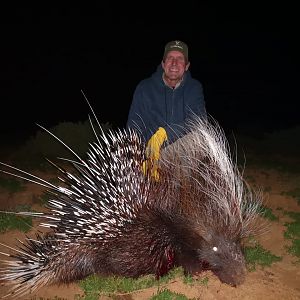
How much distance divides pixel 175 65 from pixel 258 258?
2013 millimetres

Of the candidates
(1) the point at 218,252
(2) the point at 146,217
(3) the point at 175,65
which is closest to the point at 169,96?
(3) the point at 175,65

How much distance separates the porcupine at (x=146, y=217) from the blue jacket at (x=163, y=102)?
2.00 feet

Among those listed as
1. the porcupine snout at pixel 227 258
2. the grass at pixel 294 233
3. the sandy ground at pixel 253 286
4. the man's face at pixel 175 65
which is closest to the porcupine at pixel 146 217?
the porcupine snout at pixel 227 258

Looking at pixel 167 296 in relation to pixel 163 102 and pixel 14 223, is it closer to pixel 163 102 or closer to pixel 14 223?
pixel 163 102

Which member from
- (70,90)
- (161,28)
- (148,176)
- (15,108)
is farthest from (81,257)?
(161,28)

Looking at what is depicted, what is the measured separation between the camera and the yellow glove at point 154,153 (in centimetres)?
358

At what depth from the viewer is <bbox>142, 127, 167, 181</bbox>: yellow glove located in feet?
11.7

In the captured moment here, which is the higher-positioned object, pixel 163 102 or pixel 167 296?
pixel 163 102

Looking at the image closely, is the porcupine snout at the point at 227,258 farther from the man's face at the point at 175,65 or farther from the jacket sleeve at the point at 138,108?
the man's face at the point at 175,65

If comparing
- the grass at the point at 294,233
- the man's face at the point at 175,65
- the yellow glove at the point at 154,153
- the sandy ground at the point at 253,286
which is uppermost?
the man's face at the point at 175,65

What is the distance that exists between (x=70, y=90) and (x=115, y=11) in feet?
97.4

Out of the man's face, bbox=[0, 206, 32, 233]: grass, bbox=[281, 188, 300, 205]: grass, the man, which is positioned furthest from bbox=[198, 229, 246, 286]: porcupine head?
bbox=[281, 188, 300, 205]: grass

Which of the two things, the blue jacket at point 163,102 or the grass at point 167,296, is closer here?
the grass at point 167,296

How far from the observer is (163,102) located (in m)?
4.31
